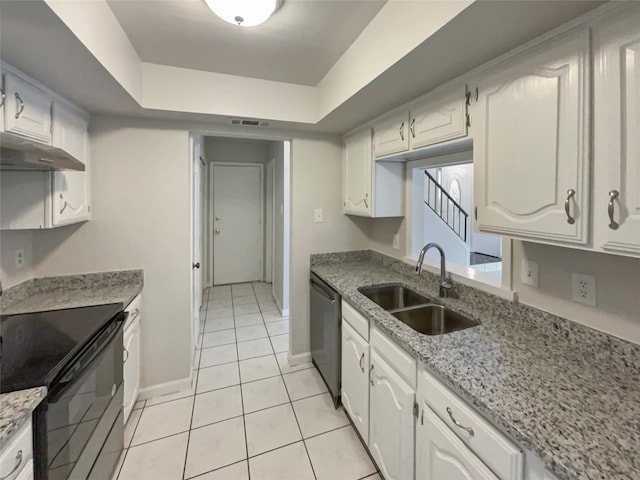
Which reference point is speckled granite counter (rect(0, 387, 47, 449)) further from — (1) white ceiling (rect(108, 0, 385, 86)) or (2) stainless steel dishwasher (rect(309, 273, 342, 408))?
(1) white ceiling (rect(108, 0, 385, 86))

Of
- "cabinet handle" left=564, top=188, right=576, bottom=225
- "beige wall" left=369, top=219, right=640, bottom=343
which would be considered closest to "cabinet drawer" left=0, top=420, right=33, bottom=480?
"cabinet handle" left=564, top=188, right=576, bottom=225

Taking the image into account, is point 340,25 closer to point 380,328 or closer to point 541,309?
point 380,328

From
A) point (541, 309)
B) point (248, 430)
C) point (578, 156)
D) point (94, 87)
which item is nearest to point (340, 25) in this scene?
point (578, 156)

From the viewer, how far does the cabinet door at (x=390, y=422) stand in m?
1.22

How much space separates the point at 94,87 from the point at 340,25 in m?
1.34

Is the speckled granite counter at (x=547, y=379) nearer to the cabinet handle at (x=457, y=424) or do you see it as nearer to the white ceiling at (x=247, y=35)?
the cabinet handle at (x=457, y=424)

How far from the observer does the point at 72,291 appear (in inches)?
74.5

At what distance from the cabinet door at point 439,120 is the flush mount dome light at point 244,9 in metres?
0.91

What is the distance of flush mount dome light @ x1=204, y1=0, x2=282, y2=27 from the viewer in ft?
3.93

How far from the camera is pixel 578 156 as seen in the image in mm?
908

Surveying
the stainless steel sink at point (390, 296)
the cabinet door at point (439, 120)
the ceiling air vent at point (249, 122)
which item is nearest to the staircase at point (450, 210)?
the stainless steel sink at point (390, 296)

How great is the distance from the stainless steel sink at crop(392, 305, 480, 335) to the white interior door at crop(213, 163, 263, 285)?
3742 mm

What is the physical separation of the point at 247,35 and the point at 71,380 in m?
1.78

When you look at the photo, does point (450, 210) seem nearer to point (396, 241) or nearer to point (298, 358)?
point (396, 241)
